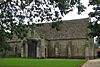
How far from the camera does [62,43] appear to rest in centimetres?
6844

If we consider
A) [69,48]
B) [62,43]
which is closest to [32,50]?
[62,43]

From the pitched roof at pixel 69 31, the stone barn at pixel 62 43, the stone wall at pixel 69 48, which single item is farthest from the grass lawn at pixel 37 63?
the pitched roof at pixel 69 31

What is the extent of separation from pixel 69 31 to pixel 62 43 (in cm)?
392

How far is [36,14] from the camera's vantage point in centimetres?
2355

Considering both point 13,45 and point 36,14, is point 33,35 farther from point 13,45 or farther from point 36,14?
point 36,14

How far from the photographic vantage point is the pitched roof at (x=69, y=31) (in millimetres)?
66688

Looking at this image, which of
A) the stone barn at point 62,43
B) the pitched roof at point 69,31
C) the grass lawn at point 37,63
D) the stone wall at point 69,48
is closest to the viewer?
the grass lawn at point 37,63

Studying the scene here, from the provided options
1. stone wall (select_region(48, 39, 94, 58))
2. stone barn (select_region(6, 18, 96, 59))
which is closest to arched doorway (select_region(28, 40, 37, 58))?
stone barn (select_region(6, 18, 96, 59))

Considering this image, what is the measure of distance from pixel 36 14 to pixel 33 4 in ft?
3.30

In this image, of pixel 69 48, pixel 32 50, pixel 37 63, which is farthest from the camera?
pixel 32 50

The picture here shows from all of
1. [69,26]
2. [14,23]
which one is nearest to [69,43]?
[69,26]

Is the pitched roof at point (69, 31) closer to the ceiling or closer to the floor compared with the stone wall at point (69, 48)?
closer to the ceiling

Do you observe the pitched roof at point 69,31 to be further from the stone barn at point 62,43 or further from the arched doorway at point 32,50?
the arched doorway at point 32,50

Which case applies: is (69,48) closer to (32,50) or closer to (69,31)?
(69,31)
